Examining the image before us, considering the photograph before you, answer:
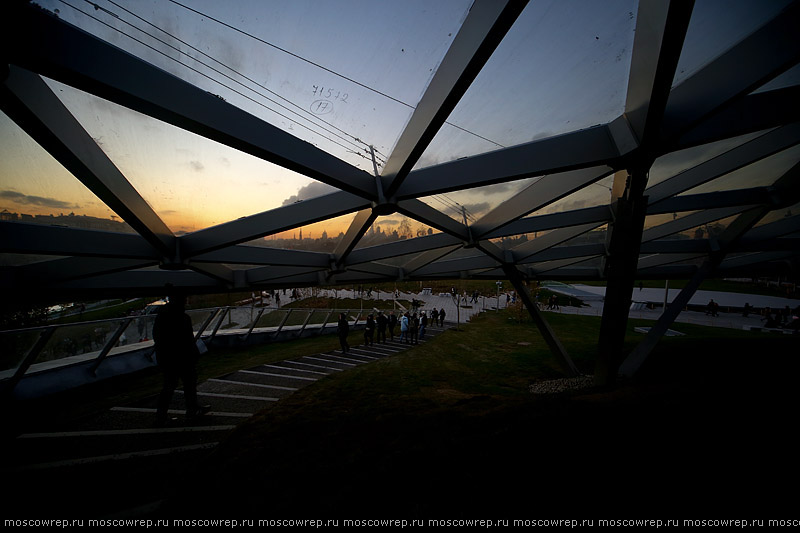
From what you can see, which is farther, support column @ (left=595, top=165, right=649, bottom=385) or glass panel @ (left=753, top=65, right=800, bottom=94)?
support column @ (left=595, top=165, right=649, bottom=385)

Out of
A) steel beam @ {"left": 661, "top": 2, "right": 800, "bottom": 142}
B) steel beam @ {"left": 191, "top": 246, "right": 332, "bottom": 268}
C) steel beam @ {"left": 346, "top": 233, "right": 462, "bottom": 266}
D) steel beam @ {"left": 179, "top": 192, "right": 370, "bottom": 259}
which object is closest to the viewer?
steel beam @ {"left": 661, "top": 2, "right": 800, "bottom": 142}

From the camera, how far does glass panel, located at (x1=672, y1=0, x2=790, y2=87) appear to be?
3.09 meters

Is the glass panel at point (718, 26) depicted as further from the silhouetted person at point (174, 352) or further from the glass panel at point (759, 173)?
the silhouetted person at point (174, 352)

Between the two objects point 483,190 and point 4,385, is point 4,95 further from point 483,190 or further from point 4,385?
point 4,385

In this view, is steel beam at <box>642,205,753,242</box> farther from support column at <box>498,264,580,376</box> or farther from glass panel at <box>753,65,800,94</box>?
glass panel at <box>753,65,800,94</box>

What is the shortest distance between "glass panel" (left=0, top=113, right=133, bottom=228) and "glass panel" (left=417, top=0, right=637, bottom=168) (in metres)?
5.22

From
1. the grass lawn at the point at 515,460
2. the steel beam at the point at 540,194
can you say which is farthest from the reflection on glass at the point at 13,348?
the steel beam at the point at 540,194

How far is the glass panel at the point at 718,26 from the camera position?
309 cm

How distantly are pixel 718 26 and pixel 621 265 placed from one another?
421 centimetres

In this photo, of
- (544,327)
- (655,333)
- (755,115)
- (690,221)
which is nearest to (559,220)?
(755,115)

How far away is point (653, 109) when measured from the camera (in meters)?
3.23

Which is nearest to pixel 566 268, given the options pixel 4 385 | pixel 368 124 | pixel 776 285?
pixel 368 124

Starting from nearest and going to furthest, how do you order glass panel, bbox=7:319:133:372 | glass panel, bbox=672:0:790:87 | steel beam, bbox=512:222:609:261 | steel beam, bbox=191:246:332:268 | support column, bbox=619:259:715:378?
glass panel, bbox=672:0:790:87 < steel beam, bbox=191:246:332:268 < glass panel, bbox=7:319:133:372 < steel beam, bbox=512:222:609:261 < support column, bbox=619:259:715:378

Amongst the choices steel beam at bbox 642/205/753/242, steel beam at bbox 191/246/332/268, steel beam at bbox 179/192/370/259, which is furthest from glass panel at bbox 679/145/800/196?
steel beam at bbox 191/246/332/268
